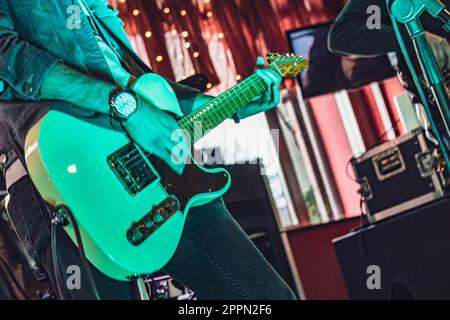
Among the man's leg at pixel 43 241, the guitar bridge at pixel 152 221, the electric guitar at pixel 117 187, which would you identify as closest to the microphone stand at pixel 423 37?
the electric guitar at pixel 117 187

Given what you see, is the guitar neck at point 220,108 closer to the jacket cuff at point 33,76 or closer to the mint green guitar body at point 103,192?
the mint green guitar body at point 103,192

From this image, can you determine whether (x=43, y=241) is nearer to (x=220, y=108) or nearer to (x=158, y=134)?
(x=158, y=134)

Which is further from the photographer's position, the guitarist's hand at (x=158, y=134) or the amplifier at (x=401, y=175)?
the amplifier at (x=401, y=175)

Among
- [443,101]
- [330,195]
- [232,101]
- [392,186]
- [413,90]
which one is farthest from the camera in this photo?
[330,195]

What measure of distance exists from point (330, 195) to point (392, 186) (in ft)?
4.53

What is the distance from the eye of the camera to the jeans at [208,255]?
4.55ft

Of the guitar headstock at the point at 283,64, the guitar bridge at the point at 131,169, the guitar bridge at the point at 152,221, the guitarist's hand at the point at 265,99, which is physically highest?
the guitar headstock at the point at 283,64

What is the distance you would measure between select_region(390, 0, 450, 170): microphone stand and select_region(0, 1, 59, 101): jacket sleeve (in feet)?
2.91

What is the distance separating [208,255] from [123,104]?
387 millimetres

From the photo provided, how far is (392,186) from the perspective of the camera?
309cm

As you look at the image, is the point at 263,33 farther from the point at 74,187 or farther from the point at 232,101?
the point at 74,187

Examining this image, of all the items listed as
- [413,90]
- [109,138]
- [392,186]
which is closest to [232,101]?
[109,138]

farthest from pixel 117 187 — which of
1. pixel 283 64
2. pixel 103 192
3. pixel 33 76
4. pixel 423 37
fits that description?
pixel 423 37

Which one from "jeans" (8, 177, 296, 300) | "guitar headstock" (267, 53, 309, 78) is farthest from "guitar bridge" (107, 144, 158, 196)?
"guitar headstock" (267, 53, 309, 78)
